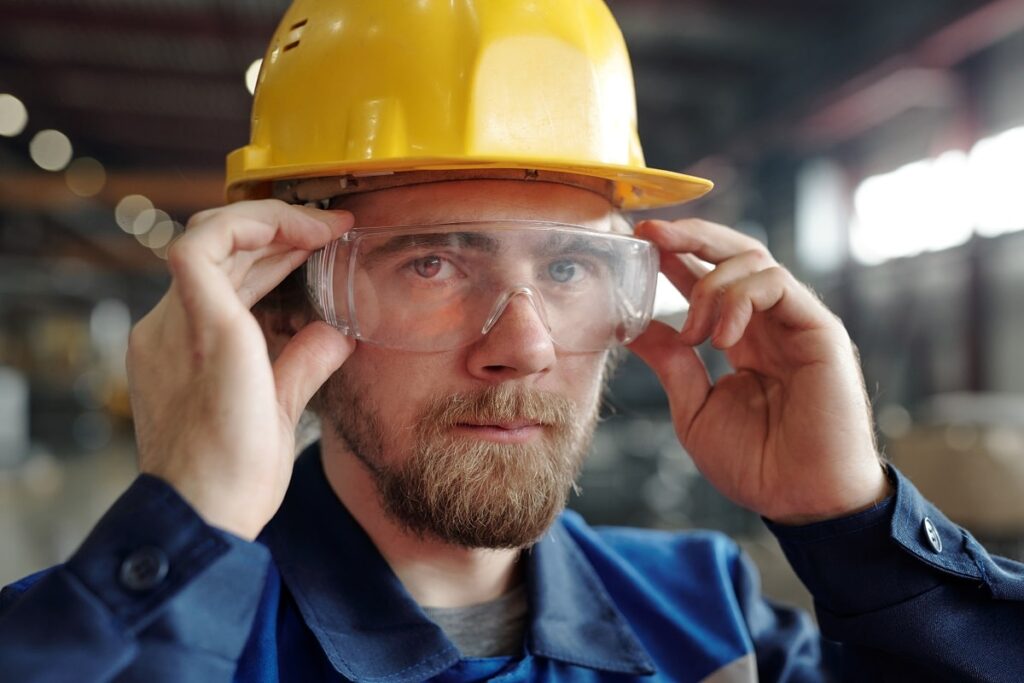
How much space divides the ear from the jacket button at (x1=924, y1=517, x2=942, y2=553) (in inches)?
49.4

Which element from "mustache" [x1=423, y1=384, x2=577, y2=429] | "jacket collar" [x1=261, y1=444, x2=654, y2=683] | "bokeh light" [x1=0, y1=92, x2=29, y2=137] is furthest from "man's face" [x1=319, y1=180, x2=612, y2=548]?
"bokeh light" [x1=0, y1=92, x2=29, y2=137]

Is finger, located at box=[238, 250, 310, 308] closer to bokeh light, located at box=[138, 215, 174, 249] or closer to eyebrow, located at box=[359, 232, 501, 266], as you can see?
eyebrow, located at box=[359, 232, 501, 266]

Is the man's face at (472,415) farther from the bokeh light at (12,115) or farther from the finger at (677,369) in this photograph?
the bokeh light at (12,115)

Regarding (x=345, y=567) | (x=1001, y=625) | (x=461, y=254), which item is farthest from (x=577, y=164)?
(x=1001, y=625)

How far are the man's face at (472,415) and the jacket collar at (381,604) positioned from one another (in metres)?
0.12

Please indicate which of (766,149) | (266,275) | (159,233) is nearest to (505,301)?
(266,275)

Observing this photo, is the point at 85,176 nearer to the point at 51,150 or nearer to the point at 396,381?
the point at 51,150

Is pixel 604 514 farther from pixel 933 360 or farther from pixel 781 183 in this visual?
pixel 781 183

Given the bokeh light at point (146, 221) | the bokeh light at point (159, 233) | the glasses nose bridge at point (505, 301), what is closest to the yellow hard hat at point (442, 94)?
the glasses nose bridge at point (505, 301)

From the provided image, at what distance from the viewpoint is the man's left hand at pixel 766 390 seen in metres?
1.69

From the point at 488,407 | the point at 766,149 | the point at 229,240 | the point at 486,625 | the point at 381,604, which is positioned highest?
the point at 766,149

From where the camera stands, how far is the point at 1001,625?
162cm

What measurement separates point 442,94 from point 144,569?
Answer: 2.96 ft

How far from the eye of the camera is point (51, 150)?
12.8m
